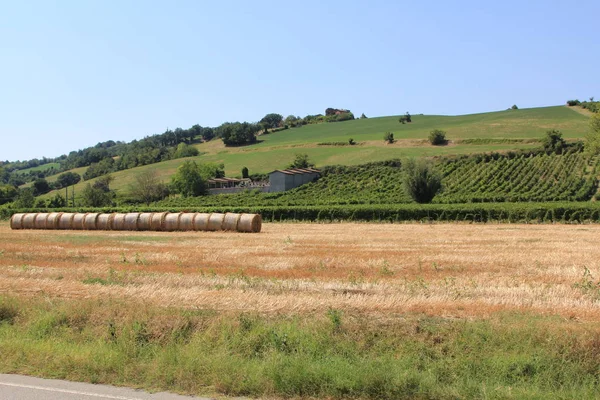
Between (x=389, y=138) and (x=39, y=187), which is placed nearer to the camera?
(x=389, y=138)

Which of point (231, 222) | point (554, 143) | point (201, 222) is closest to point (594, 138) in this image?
point (554, 143)

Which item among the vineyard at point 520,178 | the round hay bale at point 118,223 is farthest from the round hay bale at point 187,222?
the vineyard at point 520,178

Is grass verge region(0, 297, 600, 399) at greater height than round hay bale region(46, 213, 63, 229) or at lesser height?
greater

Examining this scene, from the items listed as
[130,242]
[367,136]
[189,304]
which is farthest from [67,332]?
[367,136]

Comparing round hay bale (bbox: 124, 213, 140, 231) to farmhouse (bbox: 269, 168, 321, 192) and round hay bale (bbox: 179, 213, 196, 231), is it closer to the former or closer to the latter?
round hay bale (bbox: 179, 213, 196, 231)

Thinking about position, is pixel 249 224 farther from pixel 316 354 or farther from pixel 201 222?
pixel 316 354

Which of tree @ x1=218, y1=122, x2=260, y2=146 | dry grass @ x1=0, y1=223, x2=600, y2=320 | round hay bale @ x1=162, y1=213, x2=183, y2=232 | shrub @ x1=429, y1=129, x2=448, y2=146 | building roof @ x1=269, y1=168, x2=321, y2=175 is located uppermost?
tree @ x1=218, y1=122, x2=260, y2=146

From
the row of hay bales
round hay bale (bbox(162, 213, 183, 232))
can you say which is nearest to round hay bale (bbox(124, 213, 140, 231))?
the row of hay bales

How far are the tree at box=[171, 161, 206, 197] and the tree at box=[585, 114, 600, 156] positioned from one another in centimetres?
6182

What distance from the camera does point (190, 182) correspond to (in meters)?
105

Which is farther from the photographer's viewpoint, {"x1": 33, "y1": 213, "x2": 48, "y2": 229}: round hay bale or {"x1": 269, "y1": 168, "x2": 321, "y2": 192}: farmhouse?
{"x1": 269, "y1": 168, "x2": 321, "y2": 192}: farmhouse

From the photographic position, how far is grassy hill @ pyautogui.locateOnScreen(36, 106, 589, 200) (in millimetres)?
111375

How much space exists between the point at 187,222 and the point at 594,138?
5946 cm

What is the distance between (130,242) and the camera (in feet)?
86.7
